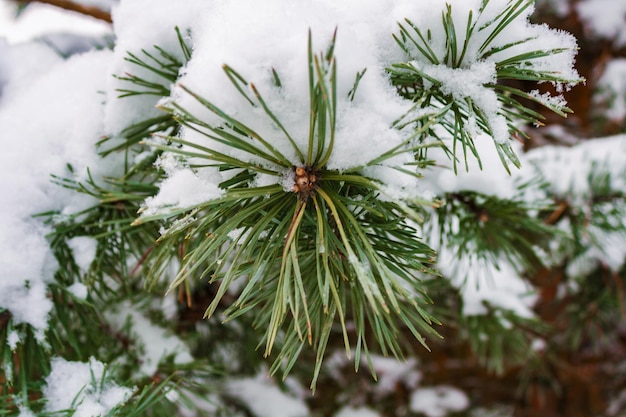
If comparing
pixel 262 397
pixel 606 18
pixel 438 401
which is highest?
pixel 606 18

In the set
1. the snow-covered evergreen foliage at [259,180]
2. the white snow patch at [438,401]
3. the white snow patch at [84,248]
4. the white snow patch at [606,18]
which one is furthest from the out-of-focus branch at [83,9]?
the white snow patch at [606,18]

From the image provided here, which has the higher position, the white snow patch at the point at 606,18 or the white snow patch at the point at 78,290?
Answer: the white snow patch at the point at 606,18

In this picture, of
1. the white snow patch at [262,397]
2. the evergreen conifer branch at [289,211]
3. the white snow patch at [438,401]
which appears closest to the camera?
the evergreen conifer branch at [289,211]

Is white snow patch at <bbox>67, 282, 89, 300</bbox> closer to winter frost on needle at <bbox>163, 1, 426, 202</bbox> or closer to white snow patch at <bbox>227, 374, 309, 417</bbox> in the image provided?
winter frost on needle at <bbox>163, 1, 426, 202</bbox>

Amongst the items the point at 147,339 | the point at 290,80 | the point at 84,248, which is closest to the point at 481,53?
the point at 290,80

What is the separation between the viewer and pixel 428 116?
0.34m

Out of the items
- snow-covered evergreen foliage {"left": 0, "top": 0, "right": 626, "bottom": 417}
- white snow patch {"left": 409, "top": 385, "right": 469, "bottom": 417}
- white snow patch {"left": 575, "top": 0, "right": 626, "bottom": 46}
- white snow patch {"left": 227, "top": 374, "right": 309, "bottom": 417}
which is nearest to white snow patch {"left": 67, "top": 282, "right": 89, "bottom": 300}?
snow-covered evergreen foliage {"left": 0, "top": 0, "right": 626, "bottom": 417}

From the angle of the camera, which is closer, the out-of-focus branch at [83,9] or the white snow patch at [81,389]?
the white snow patch at [81,389]

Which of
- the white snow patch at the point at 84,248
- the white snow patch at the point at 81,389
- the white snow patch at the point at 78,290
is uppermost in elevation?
the white snow patch at the point at 84,248

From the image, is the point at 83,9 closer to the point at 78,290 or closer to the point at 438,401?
the point at 78,290

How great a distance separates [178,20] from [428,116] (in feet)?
0.99

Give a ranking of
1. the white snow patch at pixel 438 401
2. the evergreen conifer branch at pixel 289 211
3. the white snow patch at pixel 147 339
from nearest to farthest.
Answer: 1. the evergreen conifer branch at pixel 289 211
2. the white snow patch at pixel 147 339
3. the white snow patch at pixel 438 401

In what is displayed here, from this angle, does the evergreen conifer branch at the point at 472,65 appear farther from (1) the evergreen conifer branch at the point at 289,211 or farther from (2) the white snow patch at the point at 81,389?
(2) the white snow patch at the point at 81,389

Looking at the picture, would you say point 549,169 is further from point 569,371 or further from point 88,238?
point 88,238
